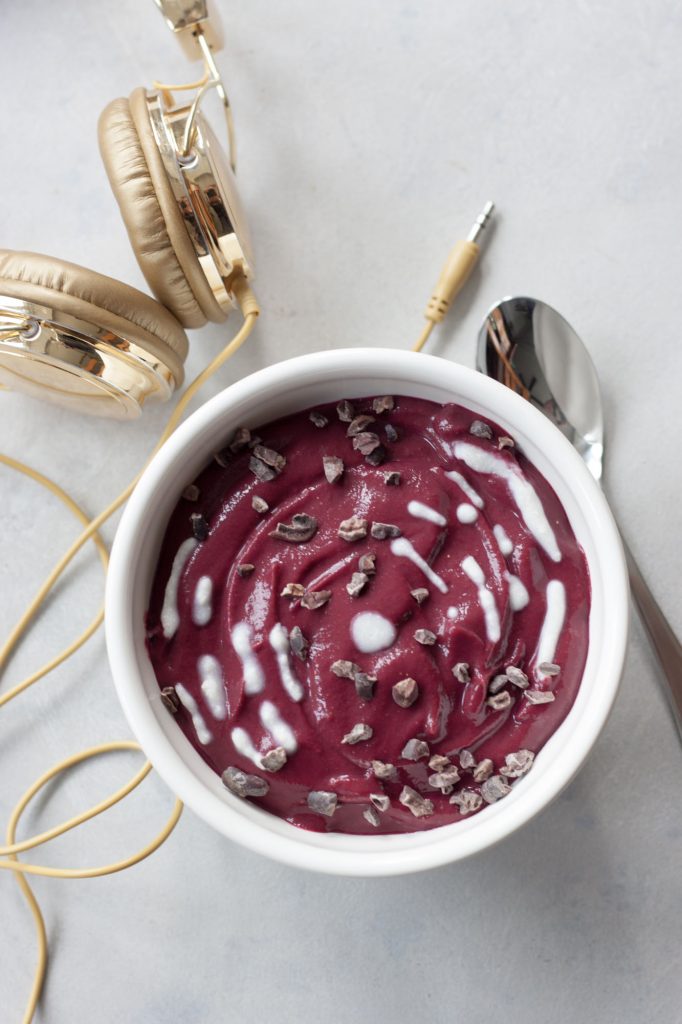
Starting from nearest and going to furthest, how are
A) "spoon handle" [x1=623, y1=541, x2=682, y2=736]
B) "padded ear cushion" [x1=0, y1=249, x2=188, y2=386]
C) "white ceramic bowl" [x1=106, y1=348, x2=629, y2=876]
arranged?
"white ceramic bowl" [x1=106, y1=348, x2=629, y2=876] < "padded ear cushion" [x1=0, y1=249, x2=188, y2=386] < "spoon handle" [x1=623, y1=541, x2=682, y2=736]

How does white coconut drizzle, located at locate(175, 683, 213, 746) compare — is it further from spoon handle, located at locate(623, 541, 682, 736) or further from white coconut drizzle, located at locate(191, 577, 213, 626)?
spoon handle, located at locate(623, 541, 682, 736)

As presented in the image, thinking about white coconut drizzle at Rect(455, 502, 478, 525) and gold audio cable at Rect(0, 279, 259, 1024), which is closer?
white coconut drizzle at Rect(455, 502, 478, 525)

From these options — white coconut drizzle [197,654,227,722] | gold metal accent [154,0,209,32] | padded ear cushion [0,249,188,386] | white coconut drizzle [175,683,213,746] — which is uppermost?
gold metal accent [154,0,209,32]

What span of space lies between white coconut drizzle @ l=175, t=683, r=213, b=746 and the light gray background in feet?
1.17

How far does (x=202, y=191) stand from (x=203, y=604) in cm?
53

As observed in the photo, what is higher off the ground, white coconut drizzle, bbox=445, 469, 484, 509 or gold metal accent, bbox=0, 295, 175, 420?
white coconut drizzle, bbox=445, 469, 484, 509

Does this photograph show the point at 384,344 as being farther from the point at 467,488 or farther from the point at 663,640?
the point at 663,640

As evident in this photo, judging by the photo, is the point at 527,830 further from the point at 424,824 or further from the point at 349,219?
the point at 349,219

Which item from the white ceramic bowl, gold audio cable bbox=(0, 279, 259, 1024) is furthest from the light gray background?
the white ceramic bowl

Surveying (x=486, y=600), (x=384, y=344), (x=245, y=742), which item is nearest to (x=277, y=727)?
(x=245, y=742)

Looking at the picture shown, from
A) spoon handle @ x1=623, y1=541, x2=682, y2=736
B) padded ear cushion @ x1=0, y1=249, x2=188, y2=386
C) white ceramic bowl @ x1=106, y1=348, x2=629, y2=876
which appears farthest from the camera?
spoon handle @ x1=623, y1=541, x2=682, y2=736

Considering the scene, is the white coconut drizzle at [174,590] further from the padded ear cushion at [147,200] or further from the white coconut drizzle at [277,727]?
the padded ear cushion at [147,200]

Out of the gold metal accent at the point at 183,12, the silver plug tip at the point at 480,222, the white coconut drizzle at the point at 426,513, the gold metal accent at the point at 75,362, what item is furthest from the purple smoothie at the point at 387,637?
the gold metal accent at the point at 183,12

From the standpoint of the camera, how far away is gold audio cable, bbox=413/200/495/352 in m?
1.29
